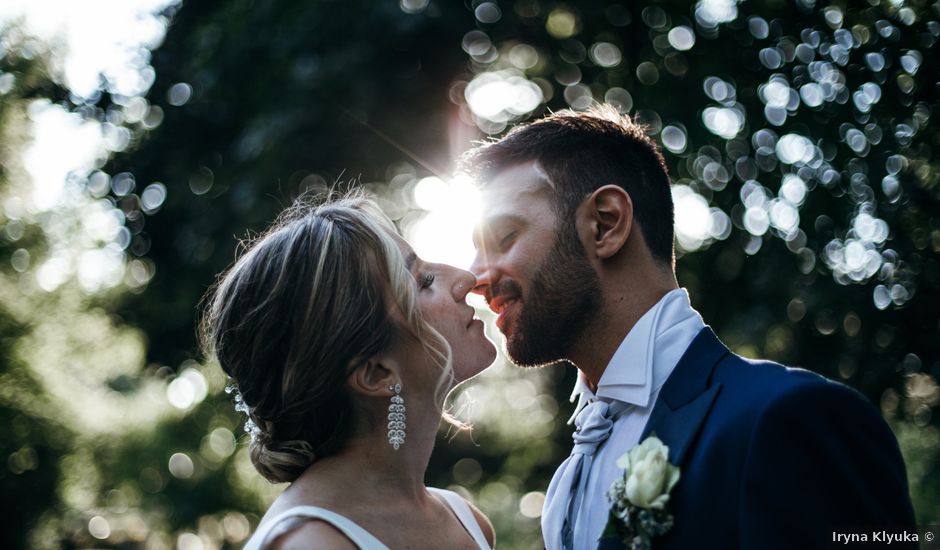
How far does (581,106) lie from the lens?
9141mm

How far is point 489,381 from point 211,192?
197 inches

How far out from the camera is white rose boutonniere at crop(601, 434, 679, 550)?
2.77m

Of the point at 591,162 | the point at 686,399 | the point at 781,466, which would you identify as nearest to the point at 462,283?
the point at 591,162

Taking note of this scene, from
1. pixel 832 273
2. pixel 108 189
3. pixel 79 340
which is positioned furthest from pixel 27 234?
pixel 832 273

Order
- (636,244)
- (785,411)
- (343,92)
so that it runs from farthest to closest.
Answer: (343,92), (636,244), (785,411)

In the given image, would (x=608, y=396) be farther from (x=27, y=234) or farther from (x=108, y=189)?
(x=27, y=234)

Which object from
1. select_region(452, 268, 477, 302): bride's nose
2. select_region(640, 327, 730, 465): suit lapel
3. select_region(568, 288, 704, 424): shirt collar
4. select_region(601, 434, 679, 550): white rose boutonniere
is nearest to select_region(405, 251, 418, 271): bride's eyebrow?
select_region(452, 268, 477, 302): bride's nose

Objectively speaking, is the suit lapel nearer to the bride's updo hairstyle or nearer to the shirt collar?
the shirt collar

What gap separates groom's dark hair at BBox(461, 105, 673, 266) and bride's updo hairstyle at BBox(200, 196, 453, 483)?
2.57 feet

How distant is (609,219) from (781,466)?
1.40m

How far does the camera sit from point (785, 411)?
2658 millimetres

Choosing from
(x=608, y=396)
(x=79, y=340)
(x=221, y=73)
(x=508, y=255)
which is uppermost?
(x=508, y=255)

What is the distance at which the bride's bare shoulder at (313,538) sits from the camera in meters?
3.06

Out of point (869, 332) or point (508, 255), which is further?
point (869, 332)
